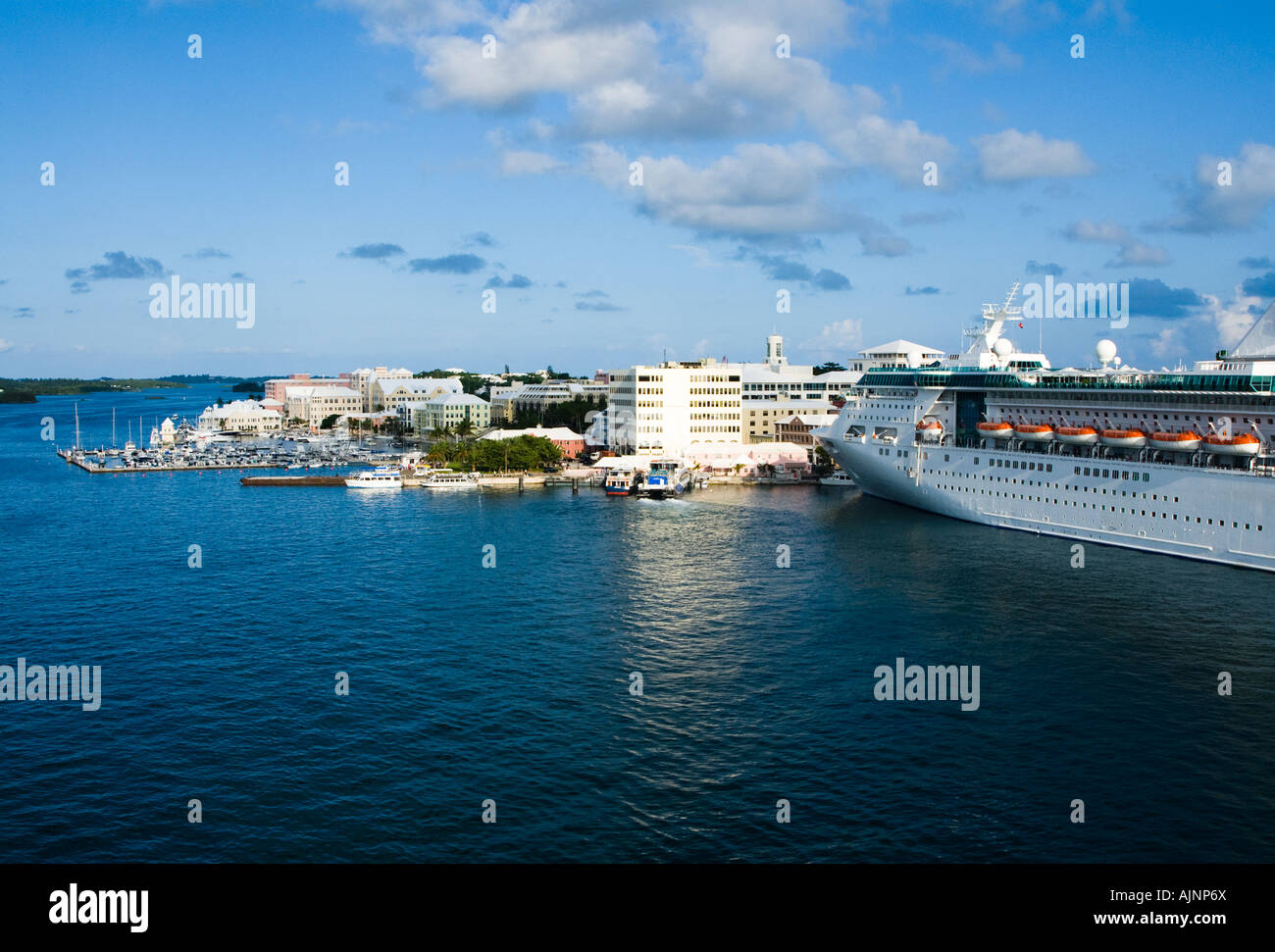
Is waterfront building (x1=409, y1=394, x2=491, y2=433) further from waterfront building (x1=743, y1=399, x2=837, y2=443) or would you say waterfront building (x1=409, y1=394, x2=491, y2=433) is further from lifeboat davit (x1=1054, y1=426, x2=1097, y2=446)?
lifeboat davit (x1=1054, y1=426, x2=1097, y2=446)

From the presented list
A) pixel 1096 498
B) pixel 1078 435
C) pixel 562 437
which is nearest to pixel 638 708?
pixel 1096 498

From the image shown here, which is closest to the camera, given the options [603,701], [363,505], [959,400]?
[603,701]

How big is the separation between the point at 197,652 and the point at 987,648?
2338 centimetres

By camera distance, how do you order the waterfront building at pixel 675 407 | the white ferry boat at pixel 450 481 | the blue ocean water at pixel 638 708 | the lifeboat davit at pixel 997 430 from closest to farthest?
the blue ocean water at pixel 638 708 → the lifeboat davit at pixel 997 430 → the white ferry boat at pixel 450 481 → the waterfront building at pixel 675 407

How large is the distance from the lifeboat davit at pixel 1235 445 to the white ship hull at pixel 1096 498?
1.10 m

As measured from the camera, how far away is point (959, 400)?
53.4 m

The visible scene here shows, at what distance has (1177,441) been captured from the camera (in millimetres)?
39594

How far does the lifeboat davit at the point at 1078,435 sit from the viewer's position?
1725 inches

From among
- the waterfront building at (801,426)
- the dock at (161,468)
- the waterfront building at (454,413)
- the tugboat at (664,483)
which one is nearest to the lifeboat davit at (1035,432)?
the tugboat at (664,483)
